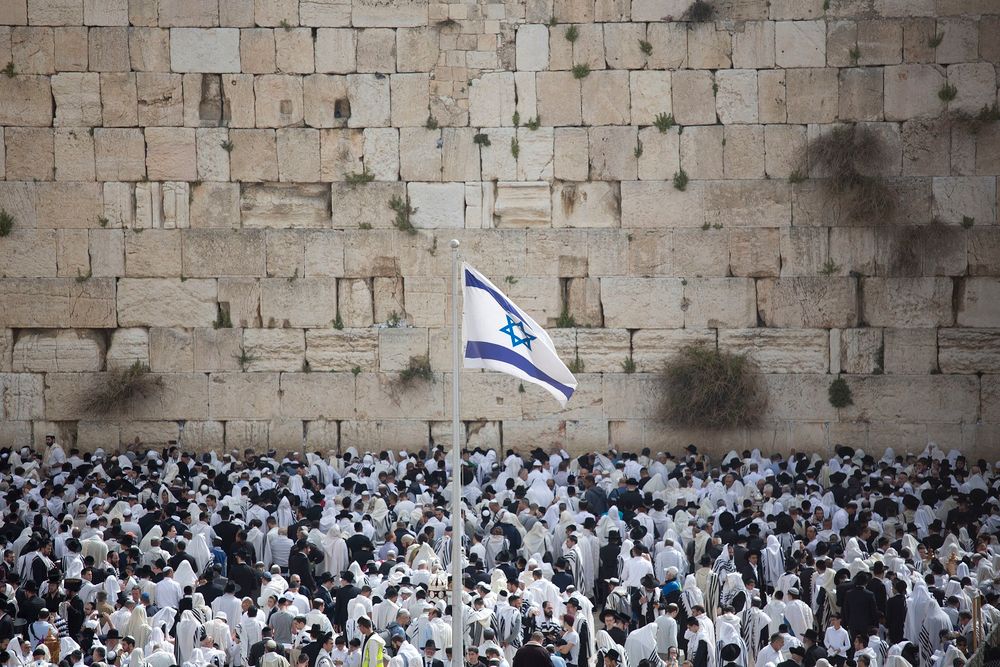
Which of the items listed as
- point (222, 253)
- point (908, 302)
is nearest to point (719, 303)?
Result: point (908, 302)

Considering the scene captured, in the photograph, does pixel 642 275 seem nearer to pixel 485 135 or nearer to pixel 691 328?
pixel 691 328

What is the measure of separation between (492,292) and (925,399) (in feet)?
37.4

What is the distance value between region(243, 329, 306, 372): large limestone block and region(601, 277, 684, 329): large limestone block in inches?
179

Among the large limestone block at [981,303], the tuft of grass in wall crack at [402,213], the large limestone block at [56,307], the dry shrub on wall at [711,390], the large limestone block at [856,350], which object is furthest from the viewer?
the large limestone block at [56,307]

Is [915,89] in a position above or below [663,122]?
above

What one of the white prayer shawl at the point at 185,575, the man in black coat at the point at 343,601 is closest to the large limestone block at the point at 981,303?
the man in black coat at the point at 343,601

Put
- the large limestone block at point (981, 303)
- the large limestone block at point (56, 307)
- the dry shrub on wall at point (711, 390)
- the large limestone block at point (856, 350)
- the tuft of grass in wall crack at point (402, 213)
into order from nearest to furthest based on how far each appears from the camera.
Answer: the dry shrub on wall at point (711, 390), the large limestone block at point (981, 303), the large limestone block at point (856, 350), the tuft of grass in wall crack at point (402, 213), the large limestone block at point (56, 307)

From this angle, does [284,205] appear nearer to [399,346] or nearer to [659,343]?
[399,346]

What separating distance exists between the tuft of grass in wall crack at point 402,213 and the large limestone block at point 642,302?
2959mm

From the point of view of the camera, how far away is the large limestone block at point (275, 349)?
20094 mm

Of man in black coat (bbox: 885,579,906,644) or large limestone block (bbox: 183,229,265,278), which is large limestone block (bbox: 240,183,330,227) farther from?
man in black coat (bbox: 885,579,906,644)

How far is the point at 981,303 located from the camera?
19.7 meters

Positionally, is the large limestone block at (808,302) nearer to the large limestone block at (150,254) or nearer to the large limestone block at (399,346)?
the large limestone block at (399,346)

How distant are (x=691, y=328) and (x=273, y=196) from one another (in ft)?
21.2
